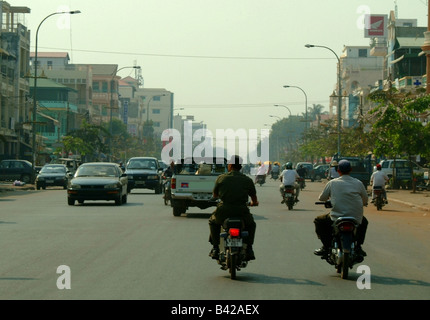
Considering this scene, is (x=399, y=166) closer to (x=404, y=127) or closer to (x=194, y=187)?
(x=404, y=127)

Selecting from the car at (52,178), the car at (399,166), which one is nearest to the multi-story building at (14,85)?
the car at (52,178)

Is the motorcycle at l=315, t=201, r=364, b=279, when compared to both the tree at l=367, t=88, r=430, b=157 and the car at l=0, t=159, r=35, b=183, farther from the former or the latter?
the car at l=0, t=159, r=35, b=183

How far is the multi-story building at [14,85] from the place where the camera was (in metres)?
74.8

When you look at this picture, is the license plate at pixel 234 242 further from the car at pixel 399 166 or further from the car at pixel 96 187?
the car at pixel 399 166

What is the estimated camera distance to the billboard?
112m

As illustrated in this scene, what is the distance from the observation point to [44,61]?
152750 mm

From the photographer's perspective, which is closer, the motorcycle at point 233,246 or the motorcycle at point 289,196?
the motorcycle at point 233,246

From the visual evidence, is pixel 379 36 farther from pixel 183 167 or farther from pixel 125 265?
pixel 125 265

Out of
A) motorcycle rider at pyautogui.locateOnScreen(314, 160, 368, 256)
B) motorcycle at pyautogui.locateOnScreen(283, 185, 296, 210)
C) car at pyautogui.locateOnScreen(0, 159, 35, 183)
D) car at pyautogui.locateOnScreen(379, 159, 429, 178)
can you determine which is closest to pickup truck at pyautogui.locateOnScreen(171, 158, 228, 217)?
motorcycle at pyautogui.locateOnScreen(283, 185, 296, 210)

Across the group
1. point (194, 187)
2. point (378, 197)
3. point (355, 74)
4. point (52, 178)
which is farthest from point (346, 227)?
point (355, 74)

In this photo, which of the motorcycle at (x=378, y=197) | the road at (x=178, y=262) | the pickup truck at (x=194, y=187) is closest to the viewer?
the road at (x=178, y=262)

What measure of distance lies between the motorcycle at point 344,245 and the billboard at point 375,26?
102 meters

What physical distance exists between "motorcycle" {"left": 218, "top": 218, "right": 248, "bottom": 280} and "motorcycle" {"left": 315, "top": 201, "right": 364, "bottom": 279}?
1288 millimetres
